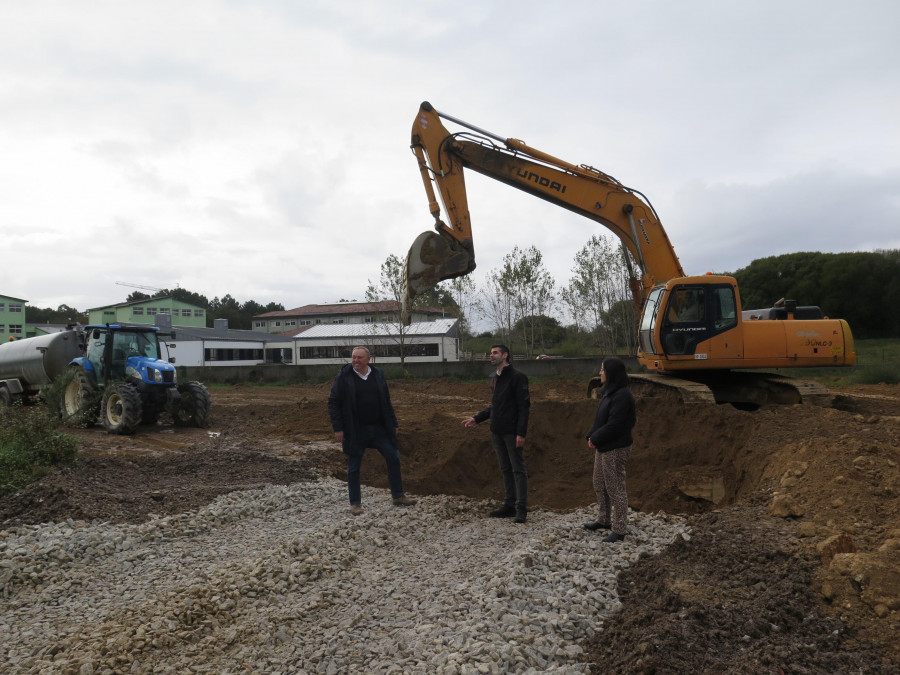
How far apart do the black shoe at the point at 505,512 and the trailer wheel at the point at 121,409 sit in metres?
9.29

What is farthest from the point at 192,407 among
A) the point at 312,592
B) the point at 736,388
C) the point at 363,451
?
the point at 736,388

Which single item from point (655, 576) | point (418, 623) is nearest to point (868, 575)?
point (655, 576)

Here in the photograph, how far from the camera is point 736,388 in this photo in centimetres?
1165

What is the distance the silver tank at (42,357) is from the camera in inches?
661

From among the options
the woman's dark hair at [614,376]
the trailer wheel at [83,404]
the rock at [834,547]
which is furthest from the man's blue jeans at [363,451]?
the trailer wheel at [83,404]

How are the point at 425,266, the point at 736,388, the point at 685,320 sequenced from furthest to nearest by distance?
the point at 736,388
the point at 685,320
the point at 425,266

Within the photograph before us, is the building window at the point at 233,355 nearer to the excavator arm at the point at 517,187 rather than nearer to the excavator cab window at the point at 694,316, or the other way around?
the excavator arm at the point at 517,187

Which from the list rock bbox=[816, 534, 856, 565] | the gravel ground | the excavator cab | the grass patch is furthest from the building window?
rock bbox=[816, 534, 856, 565]

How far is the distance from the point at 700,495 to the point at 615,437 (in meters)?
2.50

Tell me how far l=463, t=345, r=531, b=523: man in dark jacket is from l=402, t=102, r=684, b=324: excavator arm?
365 centimetres

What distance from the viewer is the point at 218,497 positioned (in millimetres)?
7211

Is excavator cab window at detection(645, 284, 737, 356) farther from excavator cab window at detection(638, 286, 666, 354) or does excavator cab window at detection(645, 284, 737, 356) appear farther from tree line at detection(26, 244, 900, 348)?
tree line at detection(26, 244, 900, 348)

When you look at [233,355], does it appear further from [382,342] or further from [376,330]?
[382,342]

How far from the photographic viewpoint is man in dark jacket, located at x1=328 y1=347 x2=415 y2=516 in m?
6.73
